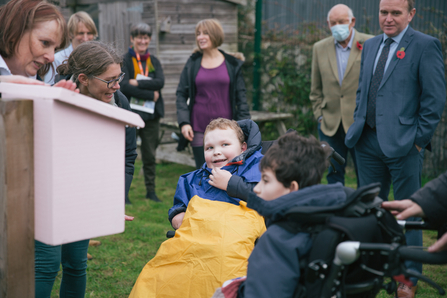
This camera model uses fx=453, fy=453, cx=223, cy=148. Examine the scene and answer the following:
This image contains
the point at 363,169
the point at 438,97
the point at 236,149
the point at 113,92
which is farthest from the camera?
the point at 363,169

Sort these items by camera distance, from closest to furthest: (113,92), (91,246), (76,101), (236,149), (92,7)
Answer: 1. (76,101)
2. (113,92)
3. (236,149)
4. (91,246)
5. (92,7)

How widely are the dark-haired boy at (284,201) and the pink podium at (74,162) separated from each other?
575 mm

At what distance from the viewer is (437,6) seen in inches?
261

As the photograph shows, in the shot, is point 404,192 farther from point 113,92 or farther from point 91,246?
point 91,246

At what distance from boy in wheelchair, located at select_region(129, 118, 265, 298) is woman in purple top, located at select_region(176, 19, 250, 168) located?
2.47m

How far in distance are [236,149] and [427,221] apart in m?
1.31

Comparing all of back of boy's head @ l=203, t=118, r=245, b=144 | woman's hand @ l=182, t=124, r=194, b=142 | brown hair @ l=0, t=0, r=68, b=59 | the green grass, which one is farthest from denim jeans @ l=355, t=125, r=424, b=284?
brown hair @ l=0, t=0, r=68, b=59

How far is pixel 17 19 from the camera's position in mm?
1986

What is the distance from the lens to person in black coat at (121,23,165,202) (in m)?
5.66

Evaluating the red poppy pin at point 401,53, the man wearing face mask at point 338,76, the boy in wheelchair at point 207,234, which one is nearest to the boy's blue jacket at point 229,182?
the boy in wheelchair at point 207,234

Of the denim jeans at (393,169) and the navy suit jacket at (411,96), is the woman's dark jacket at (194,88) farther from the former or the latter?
the navy suit jacket at (411,96)

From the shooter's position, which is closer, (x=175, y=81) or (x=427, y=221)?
(x=427, y=221)

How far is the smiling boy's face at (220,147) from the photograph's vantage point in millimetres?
2867

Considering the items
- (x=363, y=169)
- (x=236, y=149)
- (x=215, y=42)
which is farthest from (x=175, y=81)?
(x=236, y=149)
